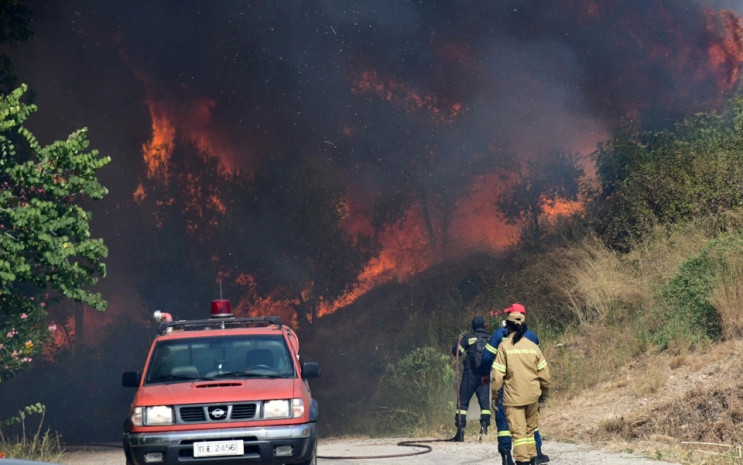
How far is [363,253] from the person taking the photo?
33.7 meters

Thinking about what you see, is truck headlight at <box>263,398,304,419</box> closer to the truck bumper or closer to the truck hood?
the truck hood

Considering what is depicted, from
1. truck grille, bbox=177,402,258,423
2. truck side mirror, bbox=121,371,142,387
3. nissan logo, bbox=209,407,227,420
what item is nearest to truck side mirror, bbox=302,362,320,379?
truck grille, bbox=177,402,258,423

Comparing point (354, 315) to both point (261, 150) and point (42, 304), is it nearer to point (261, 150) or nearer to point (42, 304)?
point (261, 150)

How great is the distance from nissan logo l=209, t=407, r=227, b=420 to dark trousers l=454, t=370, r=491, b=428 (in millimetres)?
6516

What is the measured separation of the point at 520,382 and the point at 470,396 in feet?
19.4

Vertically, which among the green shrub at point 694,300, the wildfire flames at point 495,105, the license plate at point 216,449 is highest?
the wildfire flames at point 495,105

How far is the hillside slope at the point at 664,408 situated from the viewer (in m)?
12.3

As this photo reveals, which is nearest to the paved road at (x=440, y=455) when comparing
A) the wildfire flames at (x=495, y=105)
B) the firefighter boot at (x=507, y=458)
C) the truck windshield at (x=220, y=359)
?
the firefighter boot at (x=507, y=458)

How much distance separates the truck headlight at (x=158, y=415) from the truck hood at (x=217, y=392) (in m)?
0.05

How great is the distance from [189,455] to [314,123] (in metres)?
27.2

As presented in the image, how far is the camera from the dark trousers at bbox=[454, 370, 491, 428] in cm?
1545

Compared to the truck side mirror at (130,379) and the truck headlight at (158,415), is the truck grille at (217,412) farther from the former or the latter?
the truck side mirror at (130,379)

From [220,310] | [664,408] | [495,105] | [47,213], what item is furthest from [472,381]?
[495,105]

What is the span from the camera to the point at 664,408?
13570 millimetres
